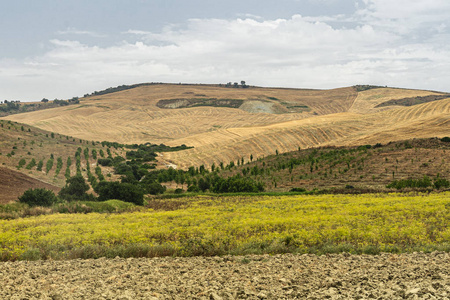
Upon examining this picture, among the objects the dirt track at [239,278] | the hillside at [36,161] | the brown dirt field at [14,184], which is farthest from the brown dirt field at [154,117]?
the dirt track at [239,278]

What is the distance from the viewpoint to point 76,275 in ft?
40.9

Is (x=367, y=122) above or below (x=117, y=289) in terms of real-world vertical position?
above

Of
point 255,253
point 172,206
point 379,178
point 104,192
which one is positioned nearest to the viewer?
point 255,253

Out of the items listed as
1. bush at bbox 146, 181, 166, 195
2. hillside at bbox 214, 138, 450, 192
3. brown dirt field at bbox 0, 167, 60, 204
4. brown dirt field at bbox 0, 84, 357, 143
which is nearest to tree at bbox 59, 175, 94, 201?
brown dirt field at bbox 0, 167, 60, 204

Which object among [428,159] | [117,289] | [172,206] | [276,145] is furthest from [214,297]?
[276,145]

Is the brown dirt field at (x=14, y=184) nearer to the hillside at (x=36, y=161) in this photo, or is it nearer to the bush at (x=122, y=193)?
the hillside at (x=36, y=161)

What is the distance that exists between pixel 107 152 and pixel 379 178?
5526cm

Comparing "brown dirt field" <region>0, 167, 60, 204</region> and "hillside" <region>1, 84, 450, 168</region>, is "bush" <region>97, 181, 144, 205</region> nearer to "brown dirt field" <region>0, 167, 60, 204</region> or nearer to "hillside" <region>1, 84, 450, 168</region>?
"brown dirt field" <region>0, 167, 60, 204</region>

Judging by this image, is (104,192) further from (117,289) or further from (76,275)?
(117,289)

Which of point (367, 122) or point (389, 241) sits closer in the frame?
point (389, 241)

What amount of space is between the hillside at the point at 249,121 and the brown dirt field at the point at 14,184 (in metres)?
28.3

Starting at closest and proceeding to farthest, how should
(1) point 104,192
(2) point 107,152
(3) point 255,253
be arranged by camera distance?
(3) point 255,253, (1) point 104,192, (2) point 107,152

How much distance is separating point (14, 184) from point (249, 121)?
101 metres

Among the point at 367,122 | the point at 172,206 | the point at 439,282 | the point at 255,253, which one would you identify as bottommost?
the point at 172,206
